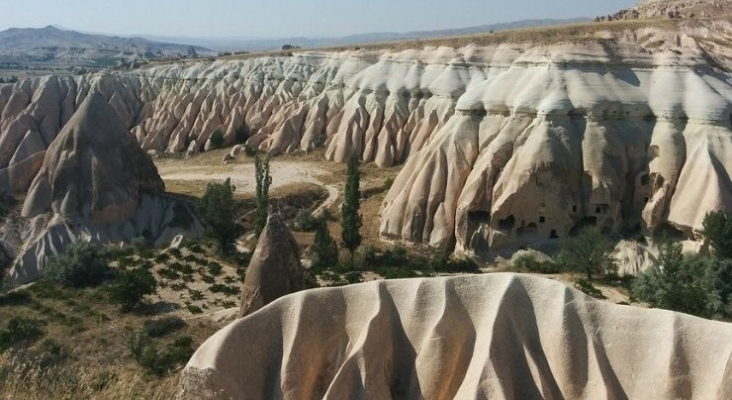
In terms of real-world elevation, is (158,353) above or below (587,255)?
above

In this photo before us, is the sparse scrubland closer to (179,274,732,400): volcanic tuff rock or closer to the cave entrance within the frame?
the cave entrance

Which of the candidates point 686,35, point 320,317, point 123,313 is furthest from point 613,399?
point 686,35

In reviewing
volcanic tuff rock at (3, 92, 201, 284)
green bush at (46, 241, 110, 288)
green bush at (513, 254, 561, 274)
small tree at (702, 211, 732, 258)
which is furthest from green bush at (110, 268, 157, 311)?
small tree at (702, 211, 732, 258)

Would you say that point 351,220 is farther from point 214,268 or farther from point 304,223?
point 304,223

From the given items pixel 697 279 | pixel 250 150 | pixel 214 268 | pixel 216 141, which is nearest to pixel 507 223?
pixel 697 279

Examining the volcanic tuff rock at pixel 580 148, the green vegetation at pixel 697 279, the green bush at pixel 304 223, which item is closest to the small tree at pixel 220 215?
the green bush at pixel 304 223

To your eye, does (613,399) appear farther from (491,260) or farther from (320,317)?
(491,260)

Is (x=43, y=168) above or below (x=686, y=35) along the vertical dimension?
below
